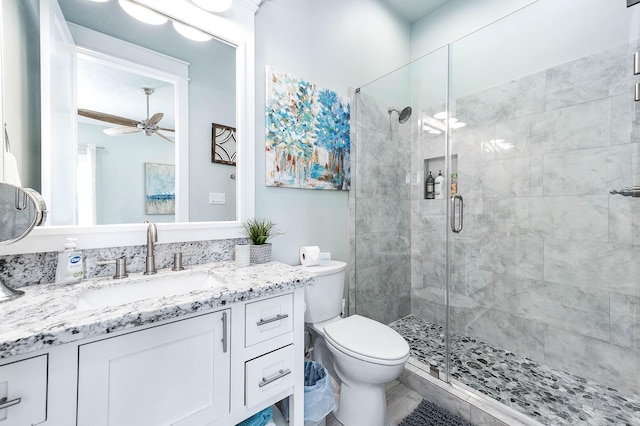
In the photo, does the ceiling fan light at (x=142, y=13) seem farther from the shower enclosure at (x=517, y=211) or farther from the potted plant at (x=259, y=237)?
the shower enclosure at (x=517, y=211)

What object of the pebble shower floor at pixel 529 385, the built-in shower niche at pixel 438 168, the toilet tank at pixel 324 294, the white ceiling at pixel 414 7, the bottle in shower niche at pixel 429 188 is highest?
the white ceiling at pixel 414 7

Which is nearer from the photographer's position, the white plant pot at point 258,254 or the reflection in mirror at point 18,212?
the reflection in mirror at point 18,212

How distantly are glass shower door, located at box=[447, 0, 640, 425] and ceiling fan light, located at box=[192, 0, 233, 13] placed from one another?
1512mm

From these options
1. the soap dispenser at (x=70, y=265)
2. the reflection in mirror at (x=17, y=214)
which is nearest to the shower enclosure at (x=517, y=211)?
the soap dispenser at (x=70, y=265)

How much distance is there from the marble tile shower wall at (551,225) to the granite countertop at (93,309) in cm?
153

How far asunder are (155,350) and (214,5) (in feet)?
5.14

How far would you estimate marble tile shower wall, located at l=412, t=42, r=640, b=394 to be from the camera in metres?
1.49

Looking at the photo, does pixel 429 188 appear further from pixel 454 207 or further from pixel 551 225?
pixel 551 225

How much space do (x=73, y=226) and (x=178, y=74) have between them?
0.82m

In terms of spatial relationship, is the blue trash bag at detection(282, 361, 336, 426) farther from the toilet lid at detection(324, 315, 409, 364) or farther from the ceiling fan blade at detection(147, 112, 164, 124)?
the ceiling fan blade at detection(147, 112, 164, 124)

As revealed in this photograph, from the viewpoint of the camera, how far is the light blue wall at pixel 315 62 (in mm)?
1581

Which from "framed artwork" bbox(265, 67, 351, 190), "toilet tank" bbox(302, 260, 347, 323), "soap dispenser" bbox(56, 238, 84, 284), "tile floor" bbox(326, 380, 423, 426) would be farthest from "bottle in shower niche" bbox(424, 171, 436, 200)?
"soap dispenser" bbox(56, 238, 84, 284)

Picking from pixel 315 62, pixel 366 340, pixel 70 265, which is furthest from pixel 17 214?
pixel 315 62

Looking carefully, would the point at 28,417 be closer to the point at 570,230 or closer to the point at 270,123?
the point at 270,123
